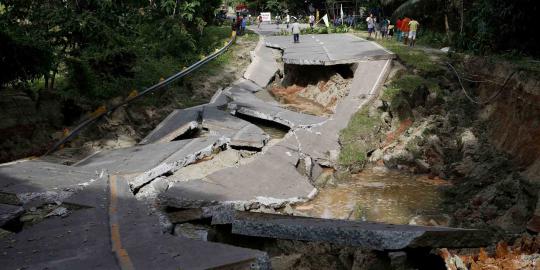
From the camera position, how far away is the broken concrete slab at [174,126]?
1075 cm

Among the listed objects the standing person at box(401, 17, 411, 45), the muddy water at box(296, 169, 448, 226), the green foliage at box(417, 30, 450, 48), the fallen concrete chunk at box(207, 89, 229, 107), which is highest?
the standing person at box(401, 17, 411, 45)

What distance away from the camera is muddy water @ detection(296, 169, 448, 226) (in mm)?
8711

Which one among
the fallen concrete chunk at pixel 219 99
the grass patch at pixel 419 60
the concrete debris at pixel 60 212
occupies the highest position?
the grass patch at pixel 419 60

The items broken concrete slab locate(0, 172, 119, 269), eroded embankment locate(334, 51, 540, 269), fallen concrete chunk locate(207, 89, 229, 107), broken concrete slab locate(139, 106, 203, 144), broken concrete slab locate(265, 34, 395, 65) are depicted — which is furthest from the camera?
broken concrete slab locate(265, 34, 395, 65)

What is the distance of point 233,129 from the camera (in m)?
11.2

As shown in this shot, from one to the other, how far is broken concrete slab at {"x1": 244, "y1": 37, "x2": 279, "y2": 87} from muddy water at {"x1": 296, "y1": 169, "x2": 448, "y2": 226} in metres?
7.72

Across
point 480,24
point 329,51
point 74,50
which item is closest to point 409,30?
point 329,51

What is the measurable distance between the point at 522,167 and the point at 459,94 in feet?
15.3

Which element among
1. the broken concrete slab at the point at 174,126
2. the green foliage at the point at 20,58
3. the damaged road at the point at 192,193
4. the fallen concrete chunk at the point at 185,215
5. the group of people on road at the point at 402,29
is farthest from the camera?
the group of people on road at the point at 402,29

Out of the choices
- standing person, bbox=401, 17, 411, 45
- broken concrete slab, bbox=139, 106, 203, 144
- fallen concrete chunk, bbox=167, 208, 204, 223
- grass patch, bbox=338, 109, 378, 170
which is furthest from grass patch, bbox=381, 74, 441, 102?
fallen concrete chunk, bbox=167, 208, 204, 223

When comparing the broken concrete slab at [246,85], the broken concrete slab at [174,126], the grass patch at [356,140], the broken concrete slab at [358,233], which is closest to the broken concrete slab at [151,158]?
the broken concrete slab at [174,126]

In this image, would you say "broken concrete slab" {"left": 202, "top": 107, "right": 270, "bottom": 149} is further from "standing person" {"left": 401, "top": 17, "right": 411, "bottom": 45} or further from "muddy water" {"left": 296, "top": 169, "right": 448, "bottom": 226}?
"standing person" {"left": 401, "top": 17, "right": 411, "bottom": 45}

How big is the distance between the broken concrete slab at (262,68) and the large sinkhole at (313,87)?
1.24 feet

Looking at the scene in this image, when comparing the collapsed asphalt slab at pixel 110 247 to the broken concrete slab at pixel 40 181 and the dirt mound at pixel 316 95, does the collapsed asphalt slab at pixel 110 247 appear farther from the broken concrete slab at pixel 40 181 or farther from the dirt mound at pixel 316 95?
A: the dirt mound at pixel 316 95
